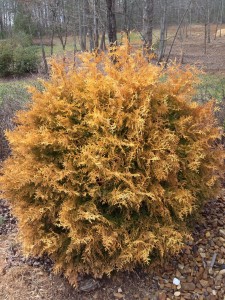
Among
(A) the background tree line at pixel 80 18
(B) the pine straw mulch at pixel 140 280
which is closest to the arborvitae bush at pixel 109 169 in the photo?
(B) the pine straw mulch at pixel 140 280

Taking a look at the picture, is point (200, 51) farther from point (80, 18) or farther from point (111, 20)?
point (111, 20)

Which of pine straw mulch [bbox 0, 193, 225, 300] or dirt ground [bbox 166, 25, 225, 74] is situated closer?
pine straw mulch [bbox 0, 193, 225, 300]

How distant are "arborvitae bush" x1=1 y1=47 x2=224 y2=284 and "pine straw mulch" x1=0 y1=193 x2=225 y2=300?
6.8 inches

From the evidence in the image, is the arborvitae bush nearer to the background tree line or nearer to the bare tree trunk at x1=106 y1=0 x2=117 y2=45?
the bare tree trunk at x1=106 y1=0 x2=117 y2=45

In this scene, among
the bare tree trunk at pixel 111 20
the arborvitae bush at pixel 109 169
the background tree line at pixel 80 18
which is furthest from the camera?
the background tree line at pixel 80 18

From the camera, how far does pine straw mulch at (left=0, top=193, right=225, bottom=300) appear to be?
2.53 metres

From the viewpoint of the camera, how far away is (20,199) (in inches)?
100

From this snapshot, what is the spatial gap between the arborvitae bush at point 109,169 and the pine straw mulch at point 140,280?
0.57 feet

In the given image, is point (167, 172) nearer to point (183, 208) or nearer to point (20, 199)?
point (183, 208)

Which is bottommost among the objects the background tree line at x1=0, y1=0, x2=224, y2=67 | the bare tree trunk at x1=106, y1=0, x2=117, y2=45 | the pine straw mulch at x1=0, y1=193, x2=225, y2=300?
the pine straw mulch at x1=0, y1=193, x2=225, y2=300

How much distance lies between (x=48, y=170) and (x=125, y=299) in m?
1.17

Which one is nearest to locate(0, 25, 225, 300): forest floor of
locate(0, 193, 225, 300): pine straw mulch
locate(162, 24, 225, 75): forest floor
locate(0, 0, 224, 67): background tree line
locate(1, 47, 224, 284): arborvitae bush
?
locate(0, 193, 225, 300): pine straw mulch

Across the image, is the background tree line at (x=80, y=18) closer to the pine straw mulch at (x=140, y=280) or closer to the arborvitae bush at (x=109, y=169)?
the arborvitae bush at (x=109, y=169)

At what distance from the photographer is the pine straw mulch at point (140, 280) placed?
8.30 feet
